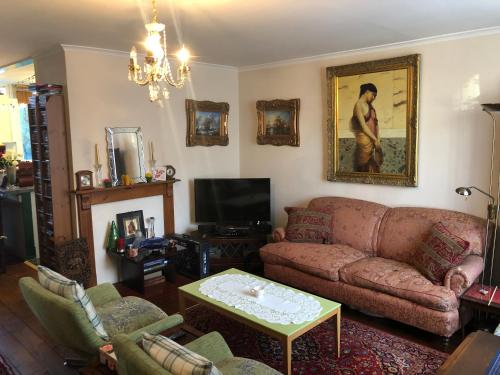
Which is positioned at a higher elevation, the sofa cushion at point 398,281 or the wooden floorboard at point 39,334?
the sofa cushion at point 398,281

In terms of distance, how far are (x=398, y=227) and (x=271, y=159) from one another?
6.33 feet

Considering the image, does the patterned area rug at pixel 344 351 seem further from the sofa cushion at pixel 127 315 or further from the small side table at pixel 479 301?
the sofa cushion at pixel 127 315

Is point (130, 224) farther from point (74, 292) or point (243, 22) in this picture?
point (243, 22)

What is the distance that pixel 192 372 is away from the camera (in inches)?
58.7

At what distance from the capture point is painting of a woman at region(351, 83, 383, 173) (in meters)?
4.23

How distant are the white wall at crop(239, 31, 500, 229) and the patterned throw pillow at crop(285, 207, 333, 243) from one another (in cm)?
51

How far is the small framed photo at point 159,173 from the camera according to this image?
4.64 metres

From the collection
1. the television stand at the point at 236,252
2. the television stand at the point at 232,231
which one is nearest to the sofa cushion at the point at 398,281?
the television stand at the point at 236,252

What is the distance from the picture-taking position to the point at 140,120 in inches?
176

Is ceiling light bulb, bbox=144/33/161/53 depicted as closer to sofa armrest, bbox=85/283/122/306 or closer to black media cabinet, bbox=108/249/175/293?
sofa armrest, bbox=85/283/122/306

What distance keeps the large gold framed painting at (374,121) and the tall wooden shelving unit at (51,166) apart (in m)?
2.86

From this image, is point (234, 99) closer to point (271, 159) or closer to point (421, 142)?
point (271, 159)

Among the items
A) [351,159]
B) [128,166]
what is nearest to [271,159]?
[351,159]

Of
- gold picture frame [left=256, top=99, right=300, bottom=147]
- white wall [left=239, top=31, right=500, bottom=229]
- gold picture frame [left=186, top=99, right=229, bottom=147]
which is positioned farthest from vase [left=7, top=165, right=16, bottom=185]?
white wall [left=239, top=31, right=500, bottom=229]
